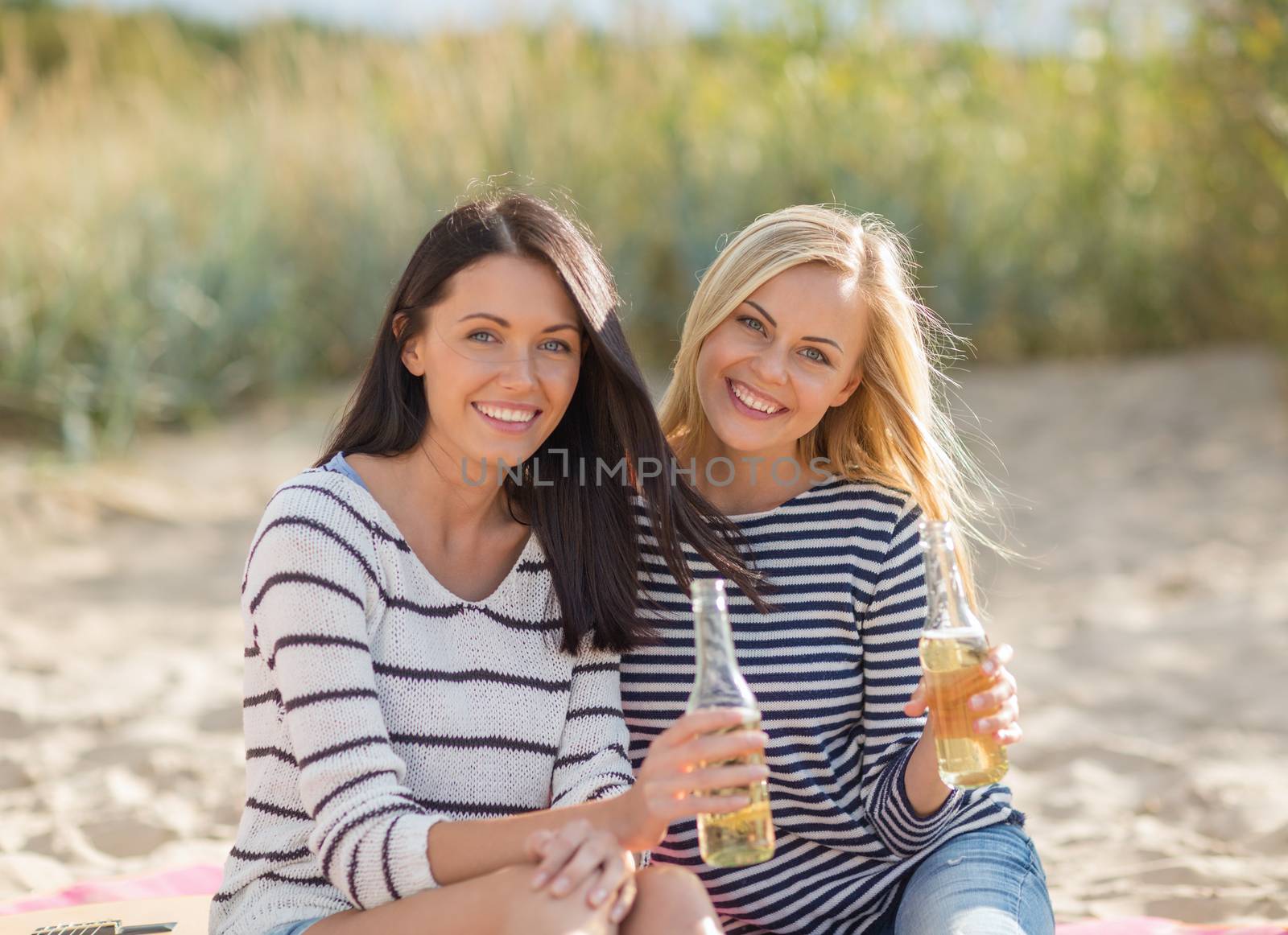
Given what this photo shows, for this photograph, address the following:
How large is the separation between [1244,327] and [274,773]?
311 inches

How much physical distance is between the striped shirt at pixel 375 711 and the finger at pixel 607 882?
0.28 metres

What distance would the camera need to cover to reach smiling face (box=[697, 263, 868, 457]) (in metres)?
2.80

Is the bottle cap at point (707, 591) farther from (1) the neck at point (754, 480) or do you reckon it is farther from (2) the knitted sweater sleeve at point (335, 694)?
(1) the neck at point (754, 480)

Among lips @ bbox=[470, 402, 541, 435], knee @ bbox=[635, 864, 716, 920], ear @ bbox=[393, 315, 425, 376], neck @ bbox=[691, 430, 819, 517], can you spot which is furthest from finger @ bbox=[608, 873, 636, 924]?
ear @ bbox=[393, 315, 425, 376]

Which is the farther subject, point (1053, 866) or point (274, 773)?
point (1053, 866)

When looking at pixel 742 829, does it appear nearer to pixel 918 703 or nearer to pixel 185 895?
pixel 918 703

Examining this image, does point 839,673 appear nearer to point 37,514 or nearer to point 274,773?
point 274,773

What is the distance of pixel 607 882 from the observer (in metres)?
2.13

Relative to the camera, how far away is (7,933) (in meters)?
2.80

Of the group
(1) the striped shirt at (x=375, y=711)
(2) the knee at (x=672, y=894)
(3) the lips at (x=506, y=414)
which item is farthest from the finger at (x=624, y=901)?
(3) the lips at (x=506, y=414)

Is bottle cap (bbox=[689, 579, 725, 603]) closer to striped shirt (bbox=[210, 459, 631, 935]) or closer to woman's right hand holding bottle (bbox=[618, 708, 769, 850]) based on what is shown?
woman's right hand holding bottle (bbox=[618, 708, 769, 850])

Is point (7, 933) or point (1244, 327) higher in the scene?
point (1244, 327)

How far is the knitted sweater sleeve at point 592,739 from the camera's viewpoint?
8.09 ft

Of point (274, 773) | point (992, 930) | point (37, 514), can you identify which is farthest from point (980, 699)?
point (37, 514)
